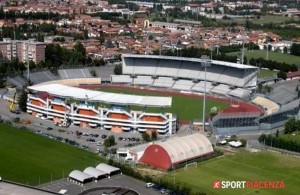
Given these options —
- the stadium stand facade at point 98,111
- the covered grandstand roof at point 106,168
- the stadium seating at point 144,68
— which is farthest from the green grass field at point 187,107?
the covered grandstand roof at point 106,168

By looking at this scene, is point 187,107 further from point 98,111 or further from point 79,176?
point 79,176

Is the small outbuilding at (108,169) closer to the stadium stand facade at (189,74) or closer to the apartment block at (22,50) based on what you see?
the stadium stand facade at (189,74)

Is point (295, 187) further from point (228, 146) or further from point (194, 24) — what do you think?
point (194, 24)

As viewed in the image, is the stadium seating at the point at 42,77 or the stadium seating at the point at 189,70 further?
the stadium seating at the point at 189,70

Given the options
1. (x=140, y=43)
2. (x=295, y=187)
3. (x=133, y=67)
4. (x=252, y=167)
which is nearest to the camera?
(x=295, y=187)

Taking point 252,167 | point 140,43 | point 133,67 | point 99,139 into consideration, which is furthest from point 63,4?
point 252,167

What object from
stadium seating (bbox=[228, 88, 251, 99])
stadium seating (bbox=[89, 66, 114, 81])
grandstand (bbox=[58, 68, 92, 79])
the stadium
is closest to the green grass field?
the stadium
